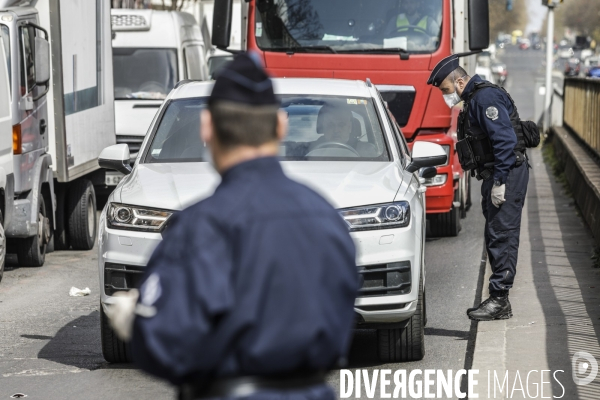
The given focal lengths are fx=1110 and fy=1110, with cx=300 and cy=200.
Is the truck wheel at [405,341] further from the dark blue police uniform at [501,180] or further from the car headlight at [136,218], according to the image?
the car headlight at [136,218]

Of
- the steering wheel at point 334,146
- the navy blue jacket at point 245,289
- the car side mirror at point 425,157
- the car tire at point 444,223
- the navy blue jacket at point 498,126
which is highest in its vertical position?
the navy blue jacket at point 245,289

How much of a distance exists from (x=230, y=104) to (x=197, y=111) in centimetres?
531

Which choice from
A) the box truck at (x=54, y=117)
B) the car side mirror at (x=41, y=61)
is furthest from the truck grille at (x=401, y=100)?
the car side mirror at (x=41, y=61)

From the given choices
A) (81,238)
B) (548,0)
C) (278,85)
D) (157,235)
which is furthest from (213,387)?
(548,0)

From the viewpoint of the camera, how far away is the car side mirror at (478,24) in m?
11.9

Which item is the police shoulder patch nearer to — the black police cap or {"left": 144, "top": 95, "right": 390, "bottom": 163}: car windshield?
{"left": 144, "top": 95, "right": 390, "bottom": 163}: car windshield

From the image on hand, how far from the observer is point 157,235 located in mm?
6219

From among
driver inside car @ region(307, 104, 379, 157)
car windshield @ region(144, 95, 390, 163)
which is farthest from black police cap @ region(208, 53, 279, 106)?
driver inside car @ region(307, 104, 379, 157)

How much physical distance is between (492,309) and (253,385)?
17.1ft

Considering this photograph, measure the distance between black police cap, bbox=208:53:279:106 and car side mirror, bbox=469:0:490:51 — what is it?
964 centimetres

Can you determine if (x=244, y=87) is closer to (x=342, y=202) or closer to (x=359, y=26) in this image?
(x=342, y=202)

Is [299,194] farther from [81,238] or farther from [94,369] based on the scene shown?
[81,238]

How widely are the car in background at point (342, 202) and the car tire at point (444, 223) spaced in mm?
4523

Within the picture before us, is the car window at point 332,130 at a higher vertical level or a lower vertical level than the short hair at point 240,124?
lower
